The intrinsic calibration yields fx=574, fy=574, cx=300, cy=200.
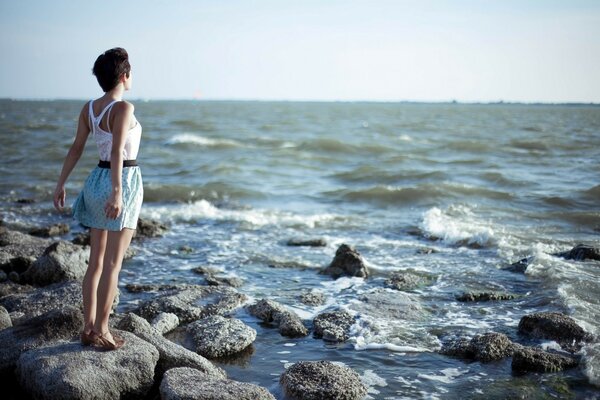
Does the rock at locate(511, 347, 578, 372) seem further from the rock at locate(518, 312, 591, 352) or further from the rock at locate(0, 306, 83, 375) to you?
the rock at locate(0, 306, 83, 375)

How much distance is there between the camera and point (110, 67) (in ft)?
13.6

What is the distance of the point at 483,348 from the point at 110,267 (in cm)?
371

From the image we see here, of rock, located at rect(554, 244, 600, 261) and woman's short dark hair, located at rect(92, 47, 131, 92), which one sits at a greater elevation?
woman's short dark hair, located at rect(92, 47, 131, 92)

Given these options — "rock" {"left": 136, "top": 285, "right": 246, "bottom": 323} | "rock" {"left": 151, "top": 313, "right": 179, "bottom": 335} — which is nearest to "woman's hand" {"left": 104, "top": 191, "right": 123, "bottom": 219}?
"rock" {"left": 151, "top": 313, "right": 179, "bottom": 335}

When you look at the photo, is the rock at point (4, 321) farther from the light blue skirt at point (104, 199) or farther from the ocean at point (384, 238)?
the light blue skirt at point (104, 199)

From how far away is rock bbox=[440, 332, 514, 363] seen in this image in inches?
225

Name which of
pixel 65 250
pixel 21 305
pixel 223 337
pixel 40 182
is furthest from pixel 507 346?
pixel 40 182

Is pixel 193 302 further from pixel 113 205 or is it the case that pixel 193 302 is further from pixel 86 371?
pixel 113 205

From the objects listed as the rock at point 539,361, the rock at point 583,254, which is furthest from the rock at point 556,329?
the rock at point 583,254

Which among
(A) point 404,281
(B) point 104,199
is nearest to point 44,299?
(B) point 104,199

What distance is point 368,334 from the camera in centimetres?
639

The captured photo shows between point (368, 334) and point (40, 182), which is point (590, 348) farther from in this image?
point (40, 182)

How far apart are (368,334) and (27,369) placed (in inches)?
137

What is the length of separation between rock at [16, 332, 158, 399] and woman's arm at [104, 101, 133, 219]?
3.93ft
